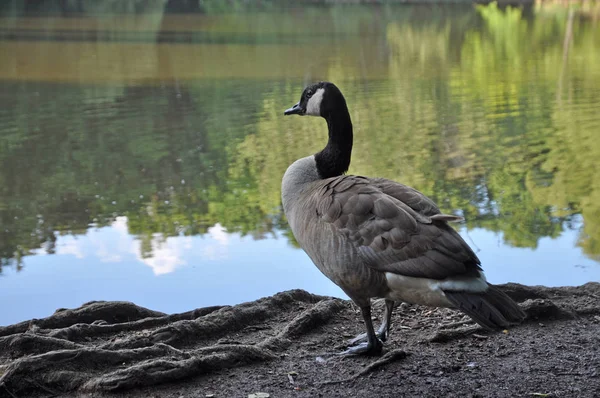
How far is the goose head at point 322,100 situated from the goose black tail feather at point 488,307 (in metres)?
1.99

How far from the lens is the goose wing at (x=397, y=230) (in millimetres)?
4250

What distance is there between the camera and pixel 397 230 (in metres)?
4.42

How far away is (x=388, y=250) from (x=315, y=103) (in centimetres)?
178

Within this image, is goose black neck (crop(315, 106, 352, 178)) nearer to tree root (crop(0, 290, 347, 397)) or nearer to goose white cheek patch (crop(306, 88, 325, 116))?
goose white cheek patch (crop(306, 88, 325, 116))

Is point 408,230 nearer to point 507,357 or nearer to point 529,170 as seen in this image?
point 507,357

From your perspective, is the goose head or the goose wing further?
the goose head

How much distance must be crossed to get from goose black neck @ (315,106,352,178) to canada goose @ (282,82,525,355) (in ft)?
1.22

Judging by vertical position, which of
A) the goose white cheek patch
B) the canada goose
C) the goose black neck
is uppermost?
the goose white cheek patch

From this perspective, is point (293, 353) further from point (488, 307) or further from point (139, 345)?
point (488, 307)

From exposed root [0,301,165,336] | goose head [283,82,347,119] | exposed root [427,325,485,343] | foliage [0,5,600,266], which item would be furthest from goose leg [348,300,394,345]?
foliage [0,5,600,266]

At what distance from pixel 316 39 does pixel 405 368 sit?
93.7 ft

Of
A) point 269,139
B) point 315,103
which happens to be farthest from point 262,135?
point 315,103

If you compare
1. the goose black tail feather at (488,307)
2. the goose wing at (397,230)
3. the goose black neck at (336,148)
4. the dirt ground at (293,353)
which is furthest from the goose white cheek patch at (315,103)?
the goose black tail feather at (488,307)

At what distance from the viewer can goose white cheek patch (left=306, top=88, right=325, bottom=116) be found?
5.71m
